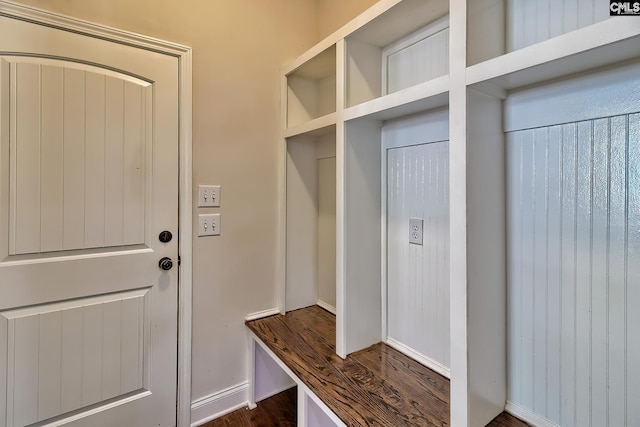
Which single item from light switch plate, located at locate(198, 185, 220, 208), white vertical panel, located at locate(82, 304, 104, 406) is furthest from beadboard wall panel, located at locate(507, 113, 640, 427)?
white vertical panel, located at locate(82, 304, 104, 406)

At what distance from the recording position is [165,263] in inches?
62.2

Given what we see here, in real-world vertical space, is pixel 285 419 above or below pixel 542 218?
below

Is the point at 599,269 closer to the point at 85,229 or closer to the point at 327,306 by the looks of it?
the point at 327,306

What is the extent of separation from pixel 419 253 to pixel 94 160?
162 centimetres

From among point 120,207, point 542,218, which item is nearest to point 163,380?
point 120,207

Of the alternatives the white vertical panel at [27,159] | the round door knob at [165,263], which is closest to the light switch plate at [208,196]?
the round door knob at [165,263]

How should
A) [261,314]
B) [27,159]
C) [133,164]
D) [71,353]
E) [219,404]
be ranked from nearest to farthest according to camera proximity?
[27,159], [71,353], [133,164], [219,404], [261,314]

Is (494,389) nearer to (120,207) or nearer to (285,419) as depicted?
(285,419)

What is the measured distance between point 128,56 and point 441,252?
1802 millimetres

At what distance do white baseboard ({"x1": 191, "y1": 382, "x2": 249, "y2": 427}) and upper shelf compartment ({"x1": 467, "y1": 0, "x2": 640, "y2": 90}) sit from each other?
6.75 ft

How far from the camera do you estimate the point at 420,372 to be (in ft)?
4.46

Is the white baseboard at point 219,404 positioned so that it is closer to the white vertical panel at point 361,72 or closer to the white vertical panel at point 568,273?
the white vertical panel at point 568,273

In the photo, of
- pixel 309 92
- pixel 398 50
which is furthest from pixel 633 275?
pixel 309 92

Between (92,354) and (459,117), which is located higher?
(459,117)
